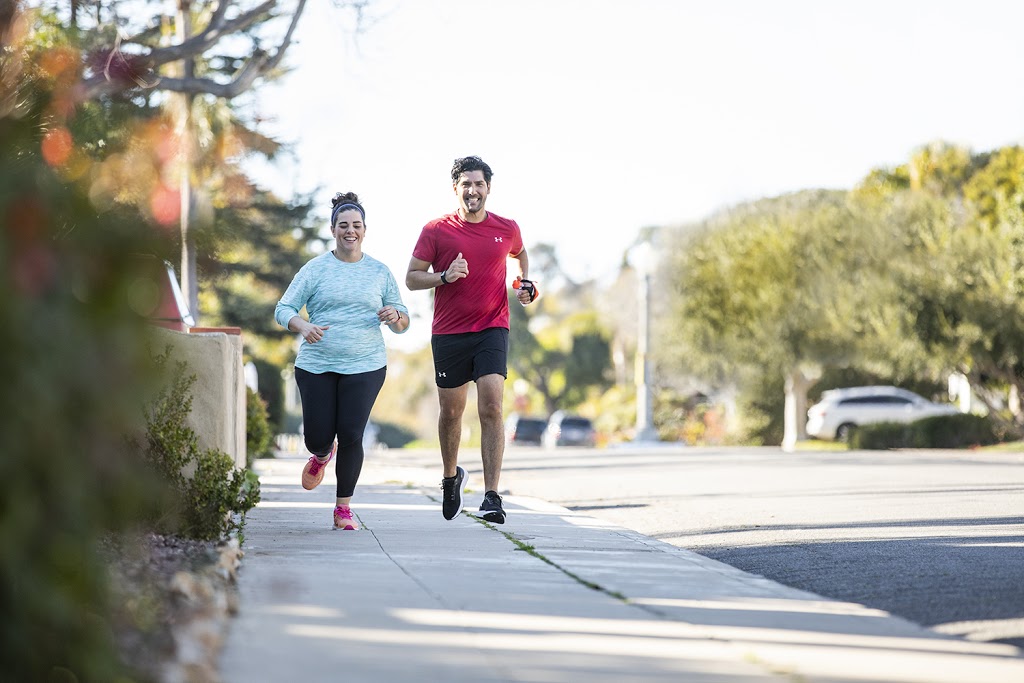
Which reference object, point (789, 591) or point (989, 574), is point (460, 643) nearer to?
point (789, 591)

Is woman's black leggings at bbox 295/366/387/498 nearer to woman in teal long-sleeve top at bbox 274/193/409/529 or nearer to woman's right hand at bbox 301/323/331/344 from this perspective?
woman in teal long-sleeve top at bbox 274/193/409/529

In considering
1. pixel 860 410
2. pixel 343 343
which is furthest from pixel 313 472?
pixel 860 410

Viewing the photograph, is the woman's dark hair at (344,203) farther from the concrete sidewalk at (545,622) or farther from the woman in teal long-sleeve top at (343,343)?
the concrete sidewalk at (545,622)

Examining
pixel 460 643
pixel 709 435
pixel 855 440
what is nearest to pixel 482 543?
pixel 460 643

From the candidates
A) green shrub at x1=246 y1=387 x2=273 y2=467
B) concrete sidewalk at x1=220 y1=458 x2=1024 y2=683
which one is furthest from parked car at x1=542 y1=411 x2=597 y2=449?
concrete sidewalk at x1=220 y1=458 x2=1024 y2=683

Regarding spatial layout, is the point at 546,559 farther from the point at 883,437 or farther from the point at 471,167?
the point at 883,437

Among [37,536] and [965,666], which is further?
[965,666]

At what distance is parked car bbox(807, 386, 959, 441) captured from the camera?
37987 millimetres

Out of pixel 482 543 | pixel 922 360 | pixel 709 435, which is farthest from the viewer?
pixel 709 435

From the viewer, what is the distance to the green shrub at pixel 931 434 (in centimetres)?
3039

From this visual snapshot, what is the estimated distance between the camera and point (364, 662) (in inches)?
157

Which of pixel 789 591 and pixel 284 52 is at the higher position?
pixel 284 52

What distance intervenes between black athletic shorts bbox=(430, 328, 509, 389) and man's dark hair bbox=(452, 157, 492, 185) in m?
0.96

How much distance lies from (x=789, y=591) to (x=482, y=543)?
6.29ft
